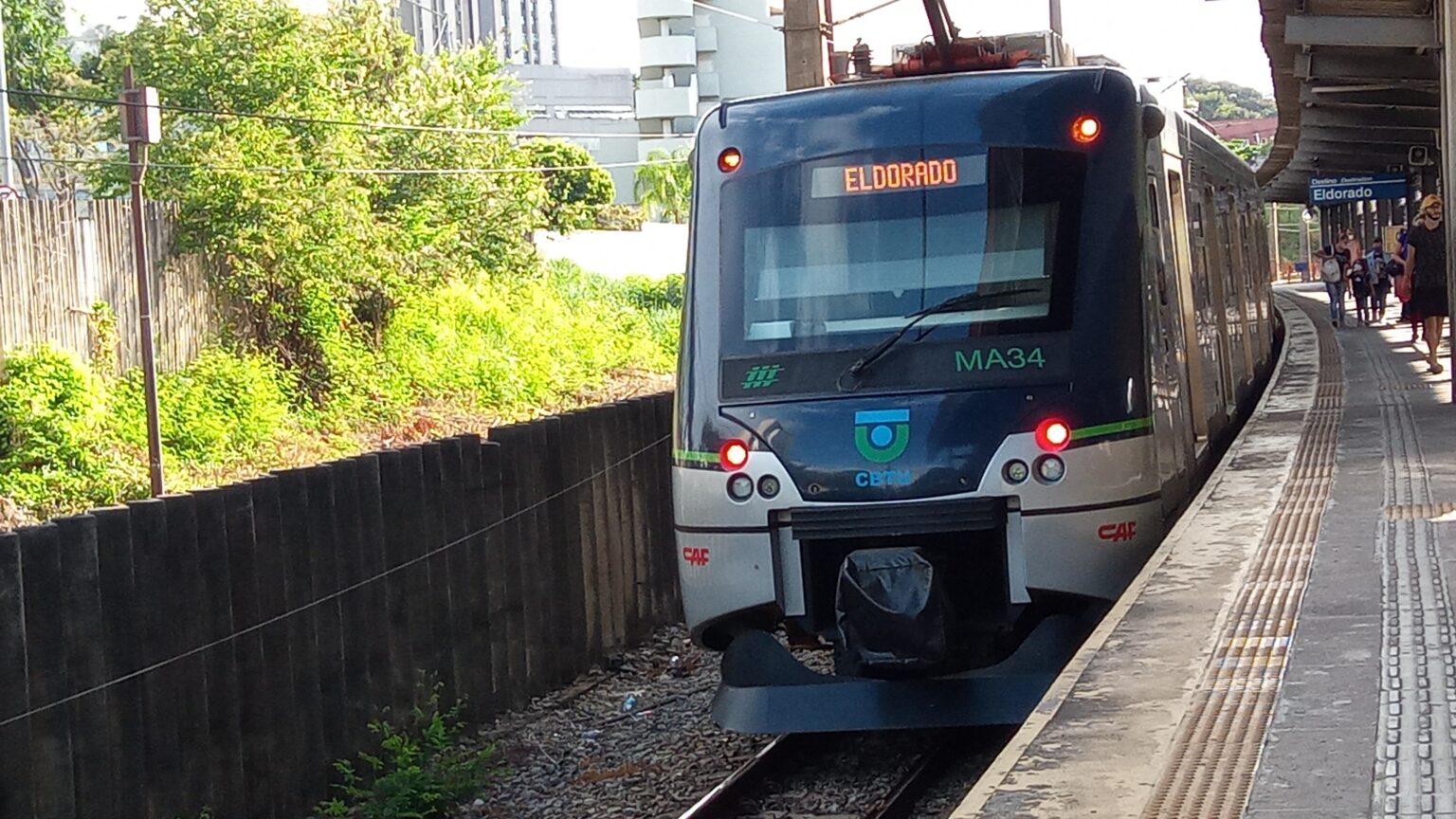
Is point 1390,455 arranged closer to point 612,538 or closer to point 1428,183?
point 612,538

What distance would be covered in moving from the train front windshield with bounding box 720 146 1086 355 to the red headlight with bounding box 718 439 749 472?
1.52ft

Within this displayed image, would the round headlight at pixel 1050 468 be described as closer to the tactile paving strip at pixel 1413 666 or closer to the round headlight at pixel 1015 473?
the round headlight at pixel 1015 473

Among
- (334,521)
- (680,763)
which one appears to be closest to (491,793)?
(680,763)

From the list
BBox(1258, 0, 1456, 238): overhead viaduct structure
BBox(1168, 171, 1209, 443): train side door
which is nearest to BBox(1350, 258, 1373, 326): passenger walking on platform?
BBox(1258, 0, 1456, 238): overhead viaduct structure

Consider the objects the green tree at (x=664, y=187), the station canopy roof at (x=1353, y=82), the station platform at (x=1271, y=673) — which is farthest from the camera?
the green tree at (x=664, y=187)

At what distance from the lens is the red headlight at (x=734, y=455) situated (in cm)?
803

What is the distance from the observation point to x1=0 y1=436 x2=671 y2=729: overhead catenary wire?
7003 millimetres

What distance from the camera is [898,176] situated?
27.6ft

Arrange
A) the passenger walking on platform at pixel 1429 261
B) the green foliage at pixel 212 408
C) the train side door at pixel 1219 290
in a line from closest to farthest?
1. the train side door at pixel 1219 290
2. the passenger walking on platform at pixel 1429 261
3. the green foliage at pixel 212 408

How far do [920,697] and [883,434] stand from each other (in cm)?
108

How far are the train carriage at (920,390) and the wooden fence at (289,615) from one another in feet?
5.71

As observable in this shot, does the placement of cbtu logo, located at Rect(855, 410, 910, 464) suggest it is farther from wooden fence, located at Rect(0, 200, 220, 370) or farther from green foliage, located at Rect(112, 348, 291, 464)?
wooden fence, located at Rect(0, 200, 220, 370)

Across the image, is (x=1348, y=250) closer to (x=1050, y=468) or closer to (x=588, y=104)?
(x=1050, y=468)

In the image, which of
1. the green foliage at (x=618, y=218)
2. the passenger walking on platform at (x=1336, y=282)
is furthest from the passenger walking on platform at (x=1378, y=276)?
the green foliage at (x=618, y=218)
